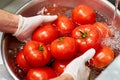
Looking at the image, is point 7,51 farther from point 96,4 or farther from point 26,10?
point 96,4

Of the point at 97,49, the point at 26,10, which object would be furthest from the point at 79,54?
the point at 26,10

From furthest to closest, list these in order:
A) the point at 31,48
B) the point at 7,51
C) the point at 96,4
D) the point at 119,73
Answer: the point at 96,4, the point at 7,51, the point at 31,48, the point at 119,73

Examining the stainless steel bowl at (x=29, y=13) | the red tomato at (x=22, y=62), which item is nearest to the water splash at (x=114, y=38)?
the stainless steel bowl at (x=29, y=13)

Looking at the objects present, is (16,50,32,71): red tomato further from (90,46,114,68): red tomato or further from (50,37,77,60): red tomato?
(90,46,114,68): red tomato

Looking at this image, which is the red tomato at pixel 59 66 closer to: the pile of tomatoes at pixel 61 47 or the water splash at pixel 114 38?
the pile of tomatoes at pixel 61 47

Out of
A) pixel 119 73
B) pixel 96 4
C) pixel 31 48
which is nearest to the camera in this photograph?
pixel 119 73

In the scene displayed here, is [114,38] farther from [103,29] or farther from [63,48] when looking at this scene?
[63,48]
